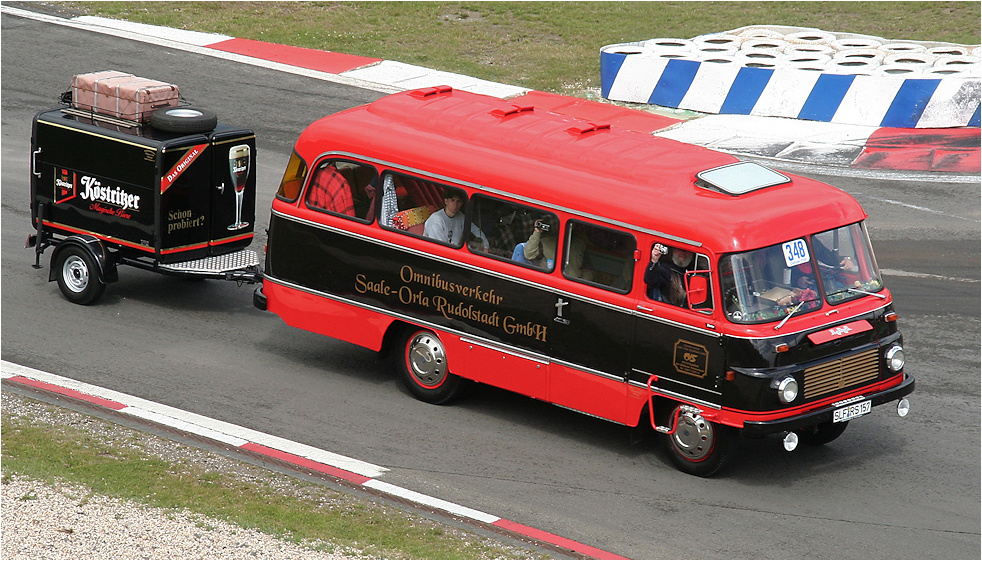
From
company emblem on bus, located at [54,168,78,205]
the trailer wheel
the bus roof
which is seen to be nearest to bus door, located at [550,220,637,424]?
the bus roof

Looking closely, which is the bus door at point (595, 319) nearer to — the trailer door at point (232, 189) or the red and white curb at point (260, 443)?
the red and white curb at point (260, 443)

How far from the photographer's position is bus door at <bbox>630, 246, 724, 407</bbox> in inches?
398

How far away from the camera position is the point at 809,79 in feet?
71.7

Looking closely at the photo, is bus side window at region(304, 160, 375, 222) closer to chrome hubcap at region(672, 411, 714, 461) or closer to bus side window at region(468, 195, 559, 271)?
bus side window at region(468, 195, 559, 271)

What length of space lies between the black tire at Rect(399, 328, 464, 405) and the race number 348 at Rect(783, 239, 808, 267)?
3.41 metres

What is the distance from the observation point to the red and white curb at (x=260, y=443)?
9781 millimetres

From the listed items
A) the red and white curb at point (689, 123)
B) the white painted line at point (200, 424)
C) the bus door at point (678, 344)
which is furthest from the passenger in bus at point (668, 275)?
the red and white curb at point (689, 123)

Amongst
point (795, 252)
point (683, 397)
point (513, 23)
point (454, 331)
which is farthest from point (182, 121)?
point (513, 23)

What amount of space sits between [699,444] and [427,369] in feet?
9.41

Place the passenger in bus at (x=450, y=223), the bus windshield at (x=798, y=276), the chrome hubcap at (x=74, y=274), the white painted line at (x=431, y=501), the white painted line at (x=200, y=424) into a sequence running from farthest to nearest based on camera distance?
1. the chrome hubcap at (x=74, y=274)
2. the passenger in bus at (x=450, y=223)
3. the white painted line at (x=200, y=424)
4. the bus windshield at (x=798, y=276)
5. the white painted line at (x=431, y=501)

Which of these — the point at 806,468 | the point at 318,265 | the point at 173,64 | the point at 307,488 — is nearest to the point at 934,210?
the point at 806,468

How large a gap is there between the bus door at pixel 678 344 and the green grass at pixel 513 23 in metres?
14.4

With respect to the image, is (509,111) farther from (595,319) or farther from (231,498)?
(231,498)

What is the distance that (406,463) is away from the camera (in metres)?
10.8
